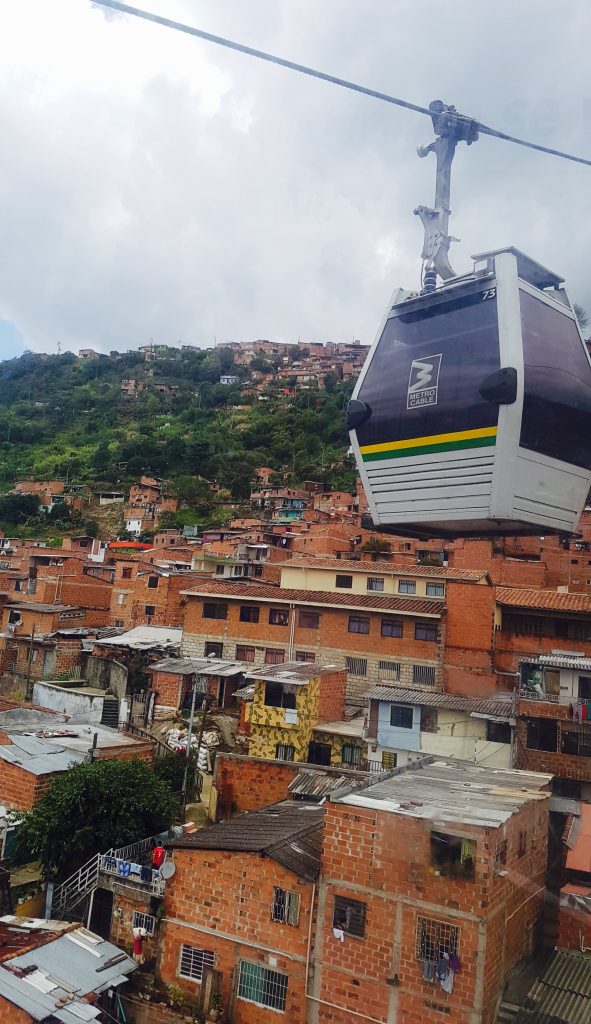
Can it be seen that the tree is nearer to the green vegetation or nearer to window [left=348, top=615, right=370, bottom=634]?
window [left=348, top=615, right=370, bottom=634]

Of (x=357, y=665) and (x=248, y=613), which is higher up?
(x=248, y=613)

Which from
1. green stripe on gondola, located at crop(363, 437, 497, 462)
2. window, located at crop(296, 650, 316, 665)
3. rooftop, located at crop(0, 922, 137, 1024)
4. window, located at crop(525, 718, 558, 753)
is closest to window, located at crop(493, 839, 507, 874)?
rooftop, located at crop(0, 922, 137, 1024)

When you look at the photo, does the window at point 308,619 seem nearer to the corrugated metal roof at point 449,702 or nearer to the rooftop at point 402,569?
the rooftop at point 402,569

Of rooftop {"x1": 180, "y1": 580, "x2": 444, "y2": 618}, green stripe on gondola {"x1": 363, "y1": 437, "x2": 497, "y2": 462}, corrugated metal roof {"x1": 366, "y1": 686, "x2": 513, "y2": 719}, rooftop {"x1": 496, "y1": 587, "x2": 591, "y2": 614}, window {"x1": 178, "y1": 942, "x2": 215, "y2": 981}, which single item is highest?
green stripe on gondola {"x1": 363, "y1": 437, "x2": 497, "y2": 462}

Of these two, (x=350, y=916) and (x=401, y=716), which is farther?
(x=401, y=716)

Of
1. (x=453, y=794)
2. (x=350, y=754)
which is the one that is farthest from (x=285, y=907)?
(x=350, y=754)

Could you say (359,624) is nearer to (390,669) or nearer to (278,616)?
(390,669)

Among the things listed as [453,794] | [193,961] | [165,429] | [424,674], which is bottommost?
[193,961]
